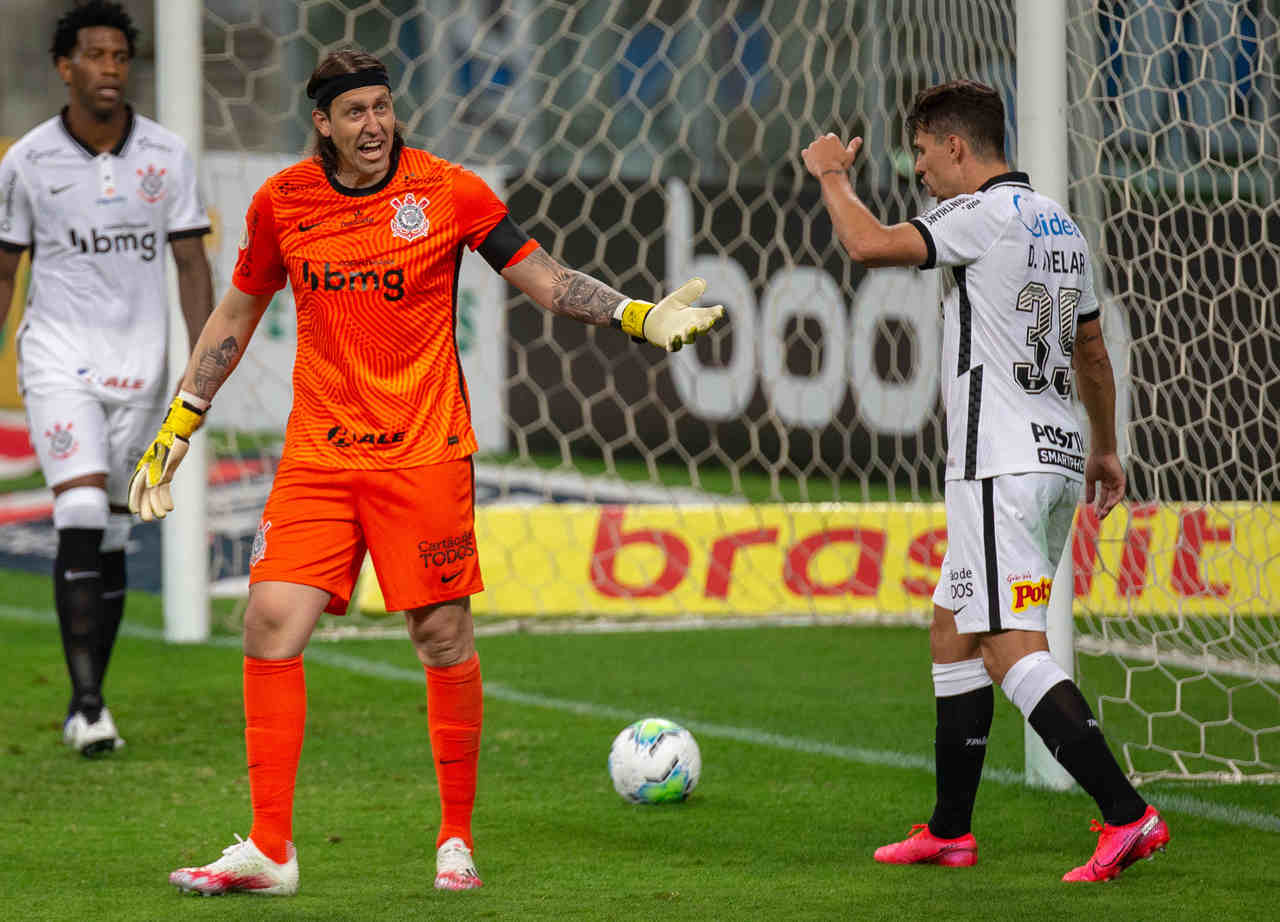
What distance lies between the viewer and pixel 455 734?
3.84 m

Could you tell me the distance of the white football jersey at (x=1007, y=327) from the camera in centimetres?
371

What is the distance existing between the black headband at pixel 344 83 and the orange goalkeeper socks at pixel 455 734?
1.19 meters

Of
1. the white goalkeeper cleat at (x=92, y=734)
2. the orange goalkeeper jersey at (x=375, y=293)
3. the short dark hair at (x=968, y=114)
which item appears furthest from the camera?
the white goalkeeper cleat at (x=92, y=734)

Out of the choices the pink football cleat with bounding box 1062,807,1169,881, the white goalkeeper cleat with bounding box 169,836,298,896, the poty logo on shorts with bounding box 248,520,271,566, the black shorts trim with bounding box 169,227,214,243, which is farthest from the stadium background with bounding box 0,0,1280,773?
the white goalkeeper cleat with bounding box 169,836,298,896

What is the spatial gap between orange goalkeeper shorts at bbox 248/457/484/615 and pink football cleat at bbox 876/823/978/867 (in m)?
1.15

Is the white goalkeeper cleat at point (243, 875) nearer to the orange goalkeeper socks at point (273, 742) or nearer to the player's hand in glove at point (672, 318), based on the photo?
the orange goalkeeper socks at point (273, 742)

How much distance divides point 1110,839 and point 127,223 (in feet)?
11.2

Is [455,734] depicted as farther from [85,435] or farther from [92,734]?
[85,435]

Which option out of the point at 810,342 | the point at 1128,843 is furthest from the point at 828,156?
the point at 810,342

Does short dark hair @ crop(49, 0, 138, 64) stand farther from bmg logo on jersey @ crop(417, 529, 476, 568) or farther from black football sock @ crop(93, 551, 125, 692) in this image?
bmg logo on jersey @ crop(417, 529, 476, 568)

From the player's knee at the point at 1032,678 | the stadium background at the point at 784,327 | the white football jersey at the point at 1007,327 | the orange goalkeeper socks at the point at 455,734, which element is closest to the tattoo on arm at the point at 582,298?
the white football jersey at the point at 1007,327

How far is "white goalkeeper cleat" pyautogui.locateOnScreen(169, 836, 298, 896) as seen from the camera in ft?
11.9

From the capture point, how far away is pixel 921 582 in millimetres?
8234

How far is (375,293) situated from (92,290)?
2126 millimetres
